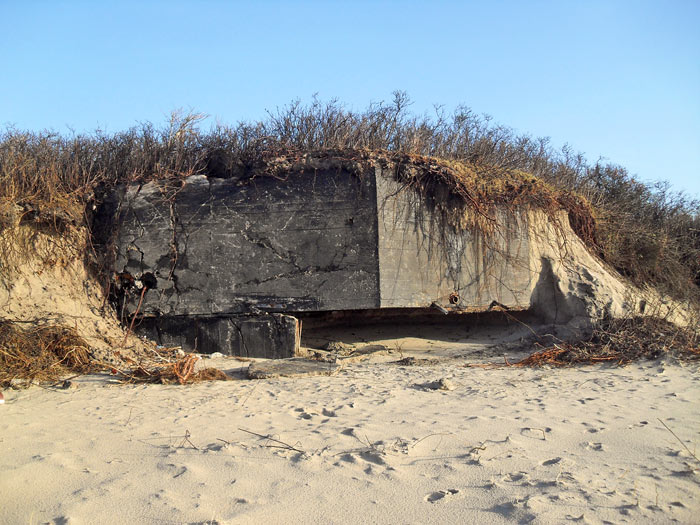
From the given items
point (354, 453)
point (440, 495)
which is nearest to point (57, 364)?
point (354, 453)

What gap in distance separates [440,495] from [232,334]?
4.47 m

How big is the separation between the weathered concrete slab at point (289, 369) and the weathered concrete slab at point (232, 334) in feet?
2.34

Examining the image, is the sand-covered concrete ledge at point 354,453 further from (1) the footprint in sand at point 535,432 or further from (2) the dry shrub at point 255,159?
(2) the dry shrub at point 255,159

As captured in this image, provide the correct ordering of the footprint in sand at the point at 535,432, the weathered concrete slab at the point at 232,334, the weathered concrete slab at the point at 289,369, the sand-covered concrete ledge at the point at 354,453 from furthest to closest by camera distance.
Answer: the weathered concrete slab at the point at 232,334 → the weathered concrete slab at the point at 289,369 → the footprint in sand at the point at 535,432 → the sand-covered concrete ledge at the point at 354,453

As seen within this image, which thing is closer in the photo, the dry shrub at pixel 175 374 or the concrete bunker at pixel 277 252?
the dry shrub at pixel 175 374

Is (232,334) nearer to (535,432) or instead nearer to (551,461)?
(535,432)

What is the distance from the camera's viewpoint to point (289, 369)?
547cm

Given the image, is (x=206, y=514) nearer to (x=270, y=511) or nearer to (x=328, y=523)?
(x=270, y=511)

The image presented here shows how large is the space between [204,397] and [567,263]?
552 cm

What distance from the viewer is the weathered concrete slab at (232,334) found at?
6.56 m

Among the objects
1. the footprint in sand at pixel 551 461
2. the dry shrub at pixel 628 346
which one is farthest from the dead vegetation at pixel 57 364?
the dry shrub at pixel 628 346

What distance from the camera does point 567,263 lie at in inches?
303

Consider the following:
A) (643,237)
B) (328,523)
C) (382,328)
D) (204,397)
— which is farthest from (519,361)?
(643,237)

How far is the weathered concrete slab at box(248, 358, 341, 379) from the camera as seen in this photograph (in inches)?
209
